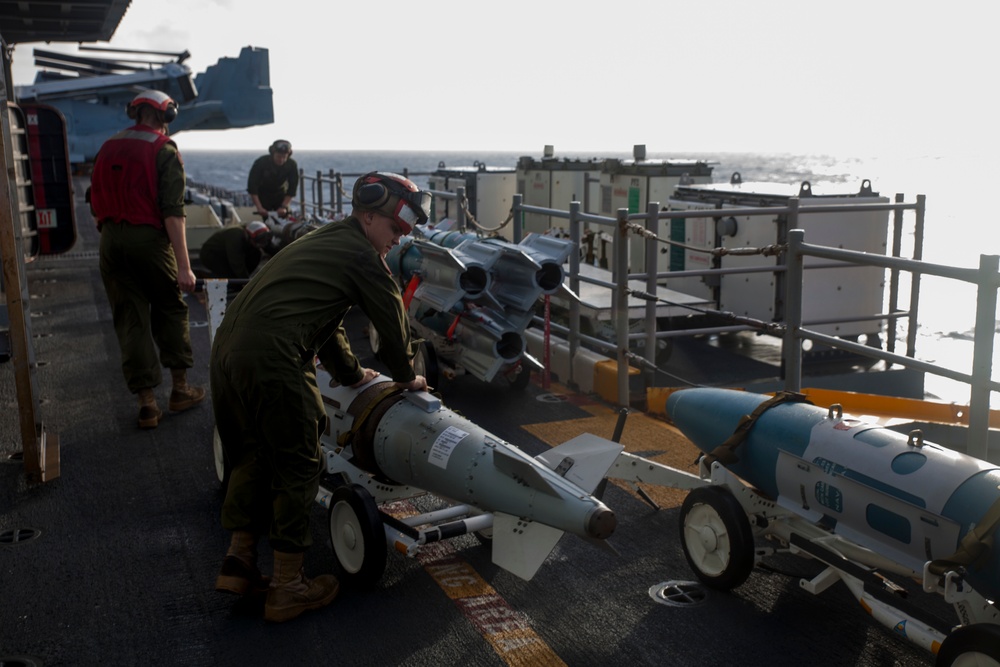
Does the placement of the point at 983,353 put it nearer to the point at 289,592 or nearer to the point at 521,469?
the point at 521,469

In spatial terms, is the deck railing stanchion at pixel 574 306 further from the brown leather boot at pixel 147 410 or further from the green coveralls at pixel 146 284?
the brown leather boot at pixel 147 410

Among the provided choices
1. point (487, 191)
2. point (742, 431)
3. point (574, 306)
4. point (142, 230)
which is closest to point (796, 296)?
point (742, 431)

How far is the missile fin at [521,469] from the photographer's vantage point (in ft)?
13.0

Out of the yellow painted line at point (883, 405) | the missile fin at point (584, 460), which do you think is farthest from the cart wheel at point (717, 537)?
the yellow painted line at point (883, 405)

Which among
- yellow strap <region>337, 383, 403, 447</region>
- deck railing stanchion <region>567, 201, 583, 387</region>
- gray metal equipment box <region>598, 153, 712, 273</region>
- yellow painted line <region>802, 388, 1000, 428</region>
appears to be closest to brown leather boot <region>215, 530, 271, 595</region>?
yellow strap <region>337, 383, 403, 447</region>

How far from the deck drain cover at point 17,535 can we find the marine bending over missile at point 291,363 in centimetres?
157

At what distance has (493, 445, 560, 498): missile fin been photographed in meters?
3.96

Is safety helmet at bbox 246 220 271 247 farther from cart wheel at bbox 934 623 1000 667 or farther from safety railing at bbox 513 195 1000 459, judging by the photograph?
cart wheel at bbox 934 623 1000 667

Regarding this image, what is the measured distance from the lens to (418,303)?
8.14m

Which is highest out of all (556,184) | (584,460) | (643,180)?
(643,180)

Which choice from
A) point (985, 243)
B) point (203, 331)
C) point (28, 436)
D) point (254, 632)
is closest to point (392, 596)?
point (254, 632)

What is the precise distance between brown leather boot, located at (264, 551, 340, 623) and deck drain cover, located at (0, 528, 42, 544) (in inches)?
70.4

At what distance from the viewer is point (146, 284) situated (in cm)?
708

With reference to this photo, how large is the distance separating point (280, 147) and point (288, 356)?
9277mm
